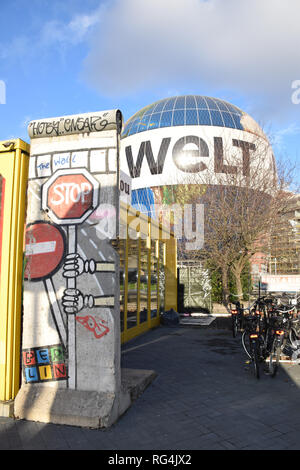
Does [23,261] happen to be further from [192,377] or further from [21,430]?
[192,377]

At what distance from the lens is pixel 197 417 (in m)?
4.31

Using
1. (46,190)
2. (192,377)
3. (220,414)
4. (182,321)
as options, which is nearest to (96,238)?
(46,190)

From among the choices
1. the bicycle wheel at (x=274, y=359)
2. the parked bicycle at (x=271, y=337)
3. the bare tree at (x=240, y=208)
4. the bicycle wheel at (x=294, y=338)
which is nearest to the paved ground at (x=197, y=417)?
the bicycle wheel at (x=274, y=359)

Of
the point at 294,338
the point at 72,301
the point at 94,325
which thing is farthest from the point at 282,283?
the point at 72,301

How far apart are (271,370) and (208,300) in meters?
9.87

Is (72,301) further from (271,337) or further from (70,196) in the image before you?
(271,337)

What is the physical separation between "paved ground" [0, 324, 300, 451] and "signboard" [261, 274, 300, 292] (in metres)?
5.13

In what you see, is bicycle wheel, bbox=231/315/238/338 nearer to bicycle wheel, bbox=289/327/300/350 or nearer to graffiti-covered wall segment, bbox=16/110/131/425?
bicycle wheel, bbox=289/327/300/350

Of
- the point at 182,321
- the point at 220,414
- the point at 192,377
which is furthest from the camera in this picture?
the point at 182,321

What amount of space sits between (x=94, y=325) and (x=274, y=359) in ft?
12.3

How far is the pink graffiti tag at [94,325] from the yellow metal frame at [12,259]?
3.08 ft

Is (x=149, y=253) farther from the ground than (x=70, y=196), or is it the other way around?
(x=70, y=196)

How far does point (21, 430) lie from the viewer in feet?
13.0

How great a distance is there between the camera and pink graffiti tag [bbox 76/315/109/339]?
168 inches
